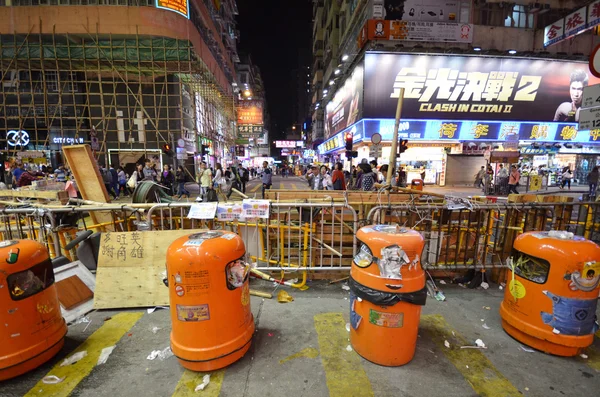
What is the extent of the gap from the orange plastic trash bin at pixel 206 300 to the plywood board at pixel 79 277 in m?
2.07

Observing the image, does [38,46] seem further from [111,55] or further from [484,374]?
[484,374]

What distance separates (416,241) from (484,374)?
5.02ft

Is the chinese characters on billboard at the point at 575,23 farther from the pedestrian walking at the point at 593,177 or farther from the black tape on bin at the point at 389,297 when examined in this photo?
the black tape on bin at the point at 389,297

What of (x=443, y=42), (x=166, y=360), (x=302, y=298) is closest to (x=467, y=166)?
(x=443, y=42)

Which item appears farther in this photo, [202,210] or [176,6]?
[176,6]

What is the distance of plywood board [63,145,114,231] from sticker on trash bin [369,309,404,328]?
5.56 meters

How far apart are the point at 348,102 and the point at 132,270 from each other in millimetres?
26421

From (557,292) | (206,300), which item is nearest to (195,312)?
(206,300)

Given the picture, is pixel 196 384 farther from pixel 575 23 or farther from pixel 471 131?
pixel 471 131

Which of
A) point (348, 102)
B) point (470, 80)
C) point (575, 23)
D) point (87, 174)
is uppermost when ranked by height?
point (575, 23)

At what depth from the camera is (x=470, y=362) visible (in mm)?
2990

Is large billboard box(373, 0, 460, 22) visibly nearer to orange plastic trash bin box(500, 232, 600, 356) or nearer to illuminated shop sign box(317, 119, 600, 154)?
illuminated shop sign box(317, 119, 600, 154)

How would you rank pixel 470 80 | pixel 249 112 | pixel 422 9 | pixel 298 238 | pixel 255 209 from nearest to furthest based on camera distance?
pixel 255 209 → pixel 298 238 → pixel 422 9 → pixel 470 80 → pixel 249 112

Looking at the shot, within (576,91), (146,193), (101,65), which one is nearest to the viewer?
(146,193)
